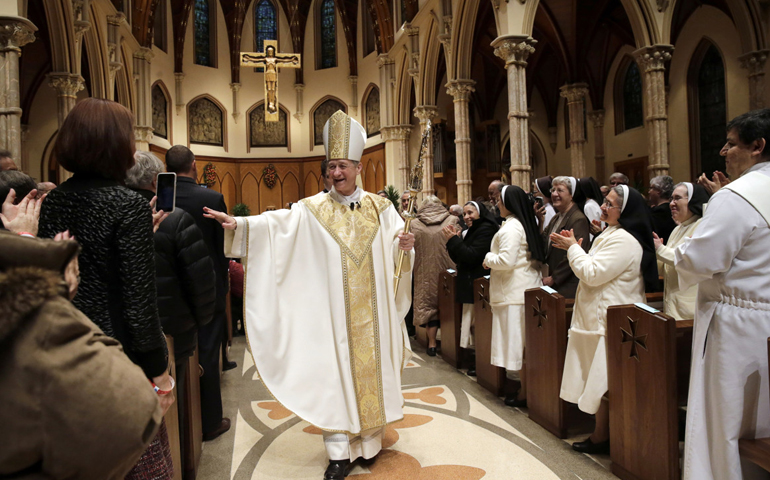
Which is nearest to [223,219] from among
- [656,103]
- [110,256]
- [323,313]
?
[323,313]

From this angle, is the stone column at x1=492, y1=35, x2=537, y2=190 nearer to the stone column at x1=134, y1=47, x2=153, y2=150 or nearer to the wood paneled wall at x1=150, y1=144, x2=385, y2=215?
the wood paneled wall at x1=150, y1=144, x2=385, y2=215

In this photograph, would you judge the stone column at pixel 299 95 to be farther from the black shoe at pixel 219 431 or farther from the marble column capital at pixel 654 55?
the black shoe at pixel 219 431

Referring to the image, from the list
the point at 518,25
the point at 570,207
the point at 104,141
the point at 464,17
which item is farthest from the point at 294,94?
the point at 104,141

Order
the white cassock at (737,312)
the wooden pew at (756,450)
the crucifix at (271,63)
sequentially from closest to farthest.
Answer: the wooden pew at (756,450), the white cassock at (737,312), the crucifix at (271,63)

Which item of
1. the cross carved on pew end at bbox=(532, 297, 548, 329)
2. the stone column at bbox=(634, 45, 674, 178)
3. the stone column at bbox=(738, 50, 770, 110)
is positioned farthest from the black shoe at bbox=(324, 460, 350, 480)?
the stone column at bbox=(738, 50, 770, 110)

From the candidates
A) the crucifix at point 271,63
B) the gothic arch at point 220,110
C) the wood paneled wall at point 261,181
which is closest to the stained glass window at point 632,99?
the wood paneled wall at point 261,181

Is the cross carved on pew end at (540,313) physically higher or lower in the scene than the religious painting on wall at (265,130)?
lower

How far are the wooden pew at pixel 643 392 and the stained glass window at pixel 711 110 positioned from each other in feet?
38.4

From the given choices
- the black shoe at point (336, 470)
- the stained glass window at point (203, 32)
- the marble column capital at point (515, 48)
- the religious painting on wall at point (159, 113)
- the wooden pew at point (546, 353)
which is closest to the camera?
the black shoe at point (336, 470)

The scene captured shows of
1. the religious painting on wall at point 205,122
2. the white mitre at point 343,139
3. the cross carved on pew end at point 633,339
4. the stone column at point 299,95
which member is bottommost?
the cross carved on pew end at point 633,339

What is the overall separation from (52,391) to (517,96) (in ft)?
32.9

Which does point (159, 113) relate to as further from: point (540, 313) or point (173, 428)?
point (173, 428)

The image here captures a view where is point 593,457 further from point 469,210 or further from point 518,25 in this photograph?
point 518,25

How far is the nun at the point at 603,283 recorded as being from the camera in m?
3.24
